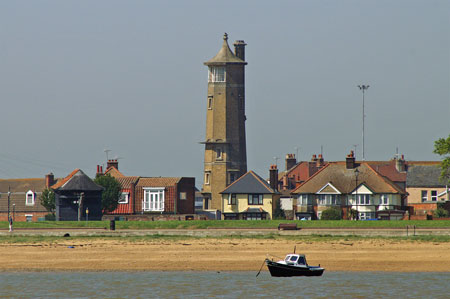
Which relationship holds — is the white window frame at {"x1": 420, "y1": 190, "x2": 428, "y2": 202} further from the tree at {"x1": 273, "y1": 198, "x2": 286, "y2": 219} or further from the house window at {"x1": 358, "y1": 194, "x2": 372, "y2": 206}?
the tree at {"x1": 273, "y1": 198, "x2": 286, "y2": 219}

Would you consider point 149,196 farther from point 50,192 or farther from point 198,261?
point 198,261

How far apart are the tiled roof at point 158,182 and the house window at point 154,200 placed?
0.82m

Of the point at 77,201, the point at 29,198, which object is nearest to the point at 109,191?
the point at 77,201

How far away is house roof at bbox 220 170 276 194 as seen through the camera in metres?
129

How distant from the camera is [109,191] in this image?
123 meters

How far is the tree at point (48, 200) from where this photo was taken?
123 metres

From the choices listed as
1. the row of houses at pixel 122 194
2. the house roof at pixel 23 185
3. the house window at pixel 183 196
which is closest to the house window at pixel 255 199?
the row of houses at pixel 122 194

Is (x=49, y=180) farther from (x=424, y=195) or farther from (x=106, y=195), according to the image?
(x=424, y=195)

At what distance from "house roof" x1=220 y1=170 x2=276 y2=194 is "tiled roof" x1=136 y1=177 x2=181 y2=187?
6918mm

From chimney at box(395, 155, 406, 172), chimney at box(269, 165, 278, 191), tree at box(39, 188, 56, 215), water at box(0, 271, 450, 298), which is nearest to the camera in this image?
water at box(0, 271, 450, 298)

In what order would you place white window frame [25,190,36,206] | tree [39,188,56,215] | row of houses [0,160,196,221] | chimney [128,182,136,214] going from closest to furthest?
1. row of houses [0,160,196,221]
2. tree [39,188,56,215]
3. chimney [128,182,136,214]
4. white window frame [25,190,36,206]

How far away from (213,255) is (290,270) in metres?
10.1

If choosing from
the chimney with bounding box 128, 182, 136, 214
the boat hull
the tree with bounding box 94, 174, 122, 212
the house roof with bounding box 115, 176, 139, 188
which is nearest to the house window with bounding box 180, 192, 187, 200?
the chimney with bounding box 128, 182, 136, 214

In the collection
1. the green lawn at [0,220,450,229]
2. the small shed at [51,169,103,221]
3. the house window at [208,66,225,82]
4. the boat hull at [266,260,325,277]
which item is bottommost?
the boat hull at [266,260,325,277]
